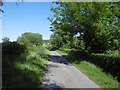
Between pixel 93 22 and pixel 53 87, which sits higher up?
pixel 93 22

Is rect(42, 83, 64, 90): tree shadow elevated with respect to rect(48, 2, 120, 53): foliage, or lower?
lower

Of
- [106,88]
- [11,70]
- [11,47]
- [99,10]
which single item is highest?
[99,10]

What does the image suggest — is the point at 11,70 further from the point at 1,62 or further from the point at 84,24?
the point at 84,24

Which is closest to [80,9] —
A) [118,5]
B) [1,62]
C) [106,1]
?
[106,1]

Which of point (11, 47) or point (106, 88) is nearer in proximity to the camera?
point (106, 88)

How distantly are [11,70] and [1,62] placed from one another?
1.31 m

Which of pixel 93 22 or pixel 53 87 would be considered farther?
pixel 93 22

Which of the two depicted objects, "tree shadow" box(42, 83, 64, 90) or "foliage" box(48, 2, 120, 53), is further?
"foliage" box(48, 2, 120, 53)

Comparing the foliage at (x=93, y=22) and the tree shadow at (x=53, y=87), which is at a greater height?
the foliage at (x=93, y=22)

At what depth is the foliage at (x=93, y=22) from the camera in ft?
96.6

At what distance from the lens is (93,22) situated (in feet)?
98.0

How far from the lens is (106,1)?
29312 millimetres

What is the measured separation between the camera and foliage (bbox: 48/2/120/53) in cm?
2944

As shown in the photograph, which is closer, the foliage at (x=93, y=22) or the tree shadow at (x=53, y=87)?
the tree shadow at (x=53, y=87)
